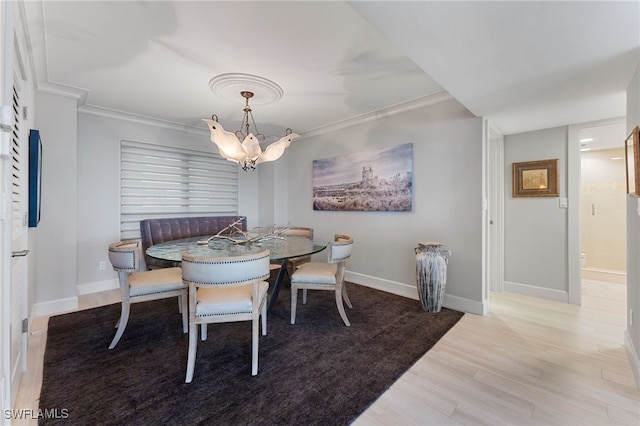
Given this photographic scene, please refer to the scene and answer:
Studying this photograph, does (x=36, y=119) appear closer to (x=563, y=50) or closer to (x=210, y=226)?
(x=210, y=226)

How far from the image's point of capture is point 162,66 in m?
2.42

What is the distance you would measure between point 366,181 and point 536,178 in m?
2.04

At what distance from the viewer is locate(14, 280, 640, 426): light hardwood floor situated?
1.46 meters

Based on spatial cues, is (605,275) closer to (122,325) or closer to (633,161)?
(633,161)

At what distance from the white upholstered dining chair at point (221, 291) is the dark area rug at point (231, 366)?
0.61 ft

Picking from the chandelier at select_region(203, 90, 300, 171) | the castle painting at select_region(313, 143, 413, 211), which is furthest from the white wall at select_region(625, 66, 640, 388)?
the chandelier at select_region(203, 90, 300, 171)

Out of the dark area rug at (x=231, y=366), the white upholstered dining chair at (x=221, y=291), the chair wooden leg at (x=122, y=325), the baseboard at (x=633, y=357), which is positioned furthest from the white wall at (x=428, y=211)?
the chair wooden leg at (x=122, y=325)

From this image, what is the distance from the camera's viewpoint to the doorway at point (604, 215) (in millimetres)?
4340

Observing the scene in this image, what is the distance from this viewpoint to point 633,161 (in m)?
1.85

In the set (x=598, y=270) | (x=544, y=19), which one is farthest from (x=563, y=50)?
(x=598, y=270)

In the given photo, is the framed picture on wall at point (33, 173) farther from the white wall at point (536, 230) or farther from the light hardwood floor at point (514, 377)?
the white wall at point (536, 230)

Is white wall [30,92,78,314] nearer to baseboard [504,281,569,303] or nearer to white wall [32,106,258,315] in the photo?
white wall [32,106,258,315]

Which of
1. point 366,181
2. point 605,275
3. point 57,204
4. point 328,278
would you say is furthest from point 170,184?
point 605,275

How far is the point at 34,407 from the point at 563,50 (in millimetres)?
3625
